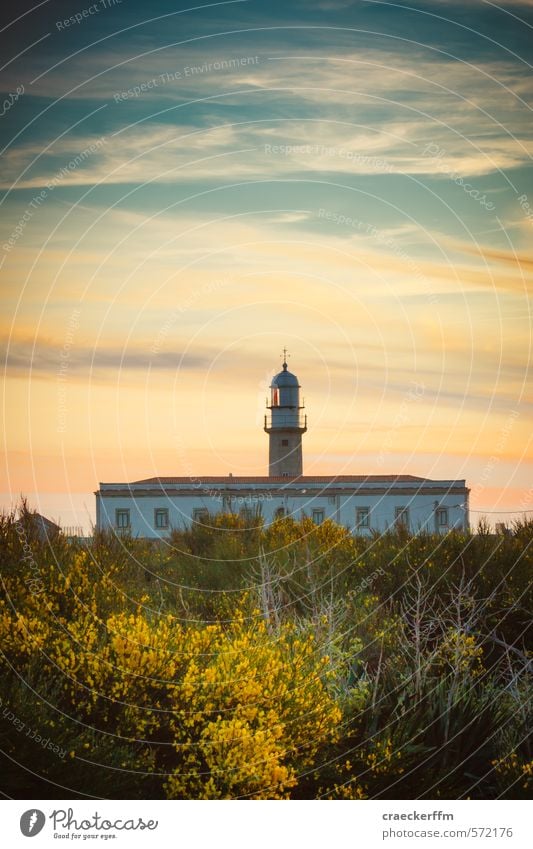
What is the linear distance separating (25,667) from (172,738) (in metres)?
1.57

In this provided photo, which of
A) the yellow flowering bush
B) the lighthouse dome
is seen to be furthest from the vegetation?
the lighthouse dome

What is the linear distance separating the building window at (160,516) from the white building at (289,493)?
0.16ft

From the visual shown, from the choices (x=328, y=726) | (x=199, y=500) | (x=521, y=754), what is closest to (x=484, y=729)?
(x=521, y=754)

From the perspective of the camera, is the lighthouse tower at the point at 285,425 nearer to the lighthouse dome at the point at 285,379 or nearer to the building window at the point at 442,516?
the lighthouse dome at the point at 285,379

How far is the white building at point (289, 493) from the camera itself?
58125 millimetres

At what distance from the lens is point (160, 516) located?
2307 inches

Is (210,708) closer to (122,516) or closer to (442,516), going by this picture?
(122,516)

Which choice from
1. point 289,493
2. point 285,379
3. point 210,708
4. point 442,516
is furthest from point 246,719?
point 285,379

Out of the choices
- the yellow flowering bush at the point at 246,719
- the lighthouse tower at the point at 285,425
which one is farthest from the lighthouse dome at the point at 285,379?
the yellow flowering bush at the point at 246,719
